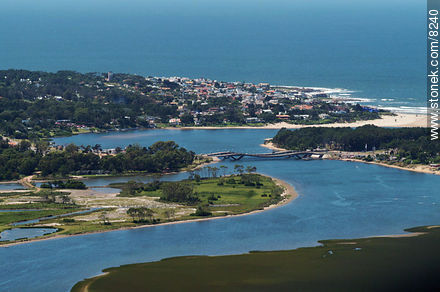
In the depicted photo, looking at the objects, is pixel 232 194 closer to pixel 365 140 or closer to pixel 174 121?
pixel 365 140

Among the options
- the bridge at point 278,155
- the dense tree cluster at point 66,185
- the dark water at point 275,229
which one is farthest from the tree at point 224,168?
the dense tree cluster at point 66,185

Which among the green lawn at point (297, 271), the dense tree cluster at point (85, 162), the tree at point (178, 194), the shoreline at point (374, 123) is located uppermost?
the shoreline at point (374, 123)

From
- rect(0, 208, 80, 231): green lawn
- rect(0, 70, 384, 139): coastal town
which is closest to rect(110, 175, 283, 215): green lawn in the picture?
rect(0, 208, 80, 231): green lawn

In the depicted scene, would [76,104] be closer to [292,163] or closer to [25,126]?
[25,126]

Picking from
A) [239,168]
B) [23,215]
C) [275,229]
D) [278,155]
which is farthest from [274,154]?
[23,215]

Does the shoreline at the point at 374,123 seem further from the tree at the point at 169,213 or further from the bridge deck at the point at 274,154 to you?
the tree at the point at 169,213

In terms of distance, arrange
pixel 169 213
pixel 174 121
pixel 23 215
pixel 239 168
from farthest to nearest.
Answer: pixel 174 121
pixel 239 168
pixel 169 213
pixel 23 215
